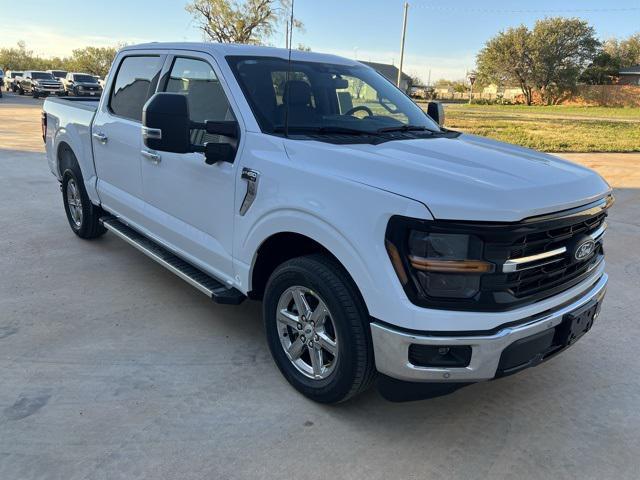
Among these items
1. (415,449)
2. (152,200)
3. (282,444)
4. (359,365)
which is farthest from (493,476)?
(152,200)

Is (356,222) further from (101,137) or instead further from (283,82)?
(101,137)

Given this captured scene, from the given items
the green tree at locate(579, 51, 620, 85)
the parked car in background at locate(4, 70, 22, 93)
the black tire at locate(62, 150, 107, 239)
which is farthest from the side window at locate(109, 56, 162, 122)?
the green tree at locate(579, 51, 620, 85)

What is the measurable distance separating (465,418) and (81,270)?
3570mm

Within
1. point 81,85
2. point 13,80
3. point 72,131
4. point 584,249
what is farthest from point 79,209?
point 13,80

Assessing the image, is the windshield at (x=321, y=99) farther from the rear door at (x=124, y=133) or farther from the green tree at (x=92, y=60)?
the green tree at (x=92, y=60)

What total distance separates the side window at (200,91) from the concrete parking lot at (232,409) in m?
1.38

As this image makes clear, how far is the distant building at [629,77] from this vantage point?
207ft

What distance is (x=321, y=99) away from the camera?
354 centimetres

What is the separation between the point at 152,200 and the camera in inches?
158

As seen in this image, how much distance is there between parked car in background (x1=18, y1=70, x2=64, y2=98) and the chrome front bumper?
3877 centimetres

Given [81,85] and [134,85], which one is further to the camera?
[81,85]

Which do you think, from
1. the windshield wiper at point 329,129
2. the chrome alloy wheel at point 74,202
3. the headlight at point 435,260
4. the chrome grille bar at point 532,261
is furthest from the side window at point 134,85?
the chrome grille bar at point 532,261

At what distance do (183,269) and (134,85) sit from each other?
1736 mm

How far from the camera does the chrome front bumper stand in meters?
2.27
